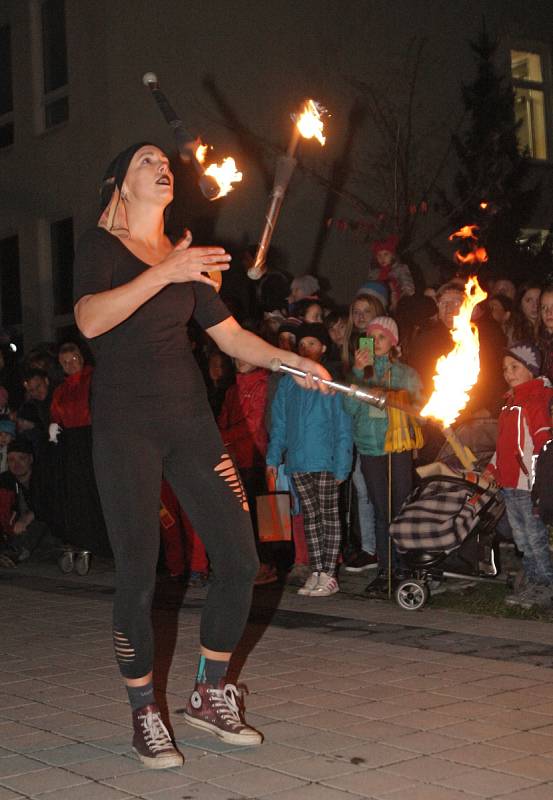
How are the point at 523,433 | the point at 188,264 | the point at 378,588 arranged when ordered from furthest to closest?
the point at 378,588
the point at 523,433
the point at 188,264

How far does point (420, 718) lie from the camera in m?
5.27

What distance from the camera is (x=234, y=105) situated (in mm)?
17562

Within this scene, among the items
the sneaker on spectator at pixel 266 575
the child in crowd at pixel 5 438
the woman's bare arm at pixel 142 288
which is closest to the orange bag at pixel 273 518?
the sneaker on spectator at pixel 266 575

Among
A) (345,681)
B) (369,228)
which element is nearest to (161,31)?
(369,228)

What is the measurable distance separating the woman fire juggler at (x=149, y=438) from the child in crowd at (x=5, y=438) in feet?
24.5

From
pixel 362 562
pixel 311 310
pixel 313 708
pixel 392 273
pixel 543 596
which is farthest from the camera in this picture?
pixel 392 273

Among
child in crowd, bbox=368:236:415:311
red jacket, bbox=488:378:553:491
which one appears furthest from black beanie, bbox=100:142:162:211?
child in crowd, bbox=368:236:415:311

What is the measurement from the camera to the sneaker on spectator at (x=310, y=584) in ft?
29.7

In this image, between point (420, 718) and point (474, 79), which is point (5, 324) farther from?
point (420, 718)

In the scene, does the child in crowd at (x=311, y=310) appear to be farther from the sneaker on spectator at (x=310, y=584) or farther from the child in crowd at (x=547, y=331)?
the child in crowd at (x=547, y=331)

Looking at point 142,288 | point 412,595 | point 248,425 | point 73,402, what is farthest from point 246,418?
point 142,288

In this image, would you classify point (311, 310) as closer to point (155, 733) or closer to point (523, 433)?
point (523, 433)

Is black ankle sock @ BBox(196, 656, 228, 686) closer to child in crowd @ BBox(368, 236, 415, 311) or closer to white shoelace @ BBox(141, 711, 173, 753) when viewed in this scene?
white shoelace @ BBox(141, 711, 173, 753)

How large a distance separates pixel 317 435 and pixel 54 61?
11453 millimetres
